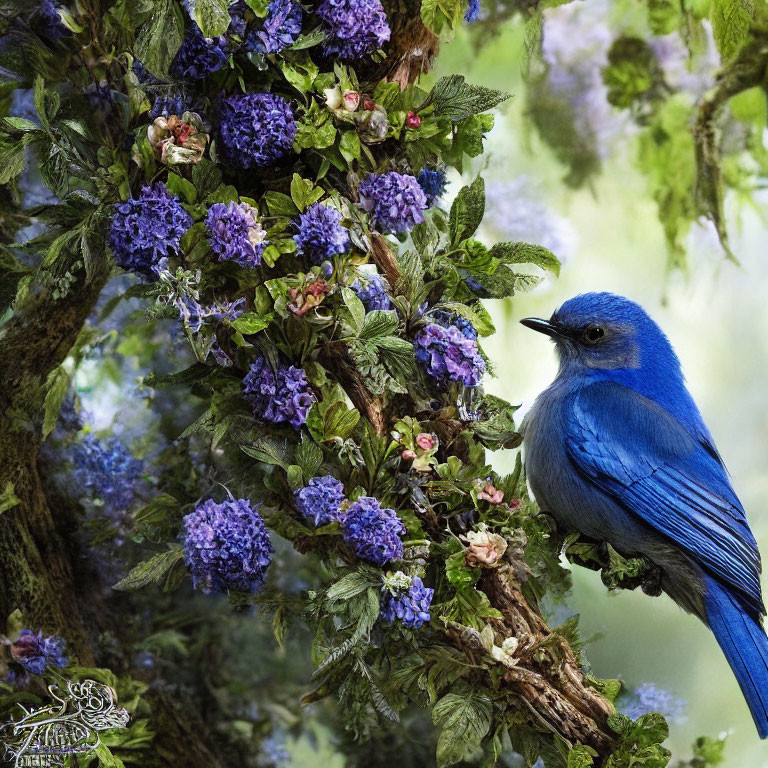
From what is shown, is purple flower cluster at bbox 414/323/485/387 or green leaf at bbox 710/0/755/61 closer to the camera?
purple flower cluster at bbox 414/323/485/387

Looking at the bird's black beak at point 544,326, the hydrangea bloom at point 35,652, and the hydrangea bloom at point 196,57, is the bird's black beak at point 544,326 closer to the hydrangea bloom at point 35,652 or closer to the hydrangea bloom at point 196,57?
the hydrangea bloom at point 196,57

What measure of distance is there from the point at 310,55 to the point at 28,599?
0.74 meters

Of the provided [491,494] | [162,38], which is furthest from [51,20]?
[491,494]

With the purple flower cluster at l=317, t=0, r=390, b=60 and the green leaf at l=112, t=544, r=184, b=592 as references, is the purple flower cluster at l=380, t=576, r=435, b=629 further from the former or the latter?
the purple flower cluster at l=317, t=0, r=390, b=60

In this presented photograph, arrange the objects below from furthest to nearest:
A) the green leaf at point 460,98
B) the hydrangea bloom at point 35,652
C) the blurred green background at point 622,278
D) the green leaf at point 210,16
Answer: the blurred green background at point 622,278 → the hydrangea bloom at point 35,652 → the green leaf at point 460,98 → the green leaf at point 210,16

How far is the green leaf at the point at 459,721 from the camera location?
0.93 m

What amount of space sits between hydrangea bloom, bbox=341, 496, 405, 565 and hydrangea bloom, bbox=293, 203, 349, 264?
26 cm

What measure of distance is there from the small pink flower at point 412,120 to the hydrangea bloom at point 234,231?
8.0 inches

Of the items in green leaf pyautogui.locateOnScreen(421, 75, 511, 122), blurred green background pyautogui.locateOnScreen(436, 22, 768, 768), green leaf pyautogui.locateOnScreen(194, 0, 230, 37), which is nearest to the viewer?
green leaf pyautogui.locateOnScreen(194, 0, 230, 37)

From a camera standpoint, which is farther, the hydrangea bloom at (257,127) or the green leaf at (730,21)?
the green leaf at (730,21)

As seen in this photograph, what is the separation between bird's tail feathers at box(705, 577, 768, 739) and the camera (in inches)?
38.0

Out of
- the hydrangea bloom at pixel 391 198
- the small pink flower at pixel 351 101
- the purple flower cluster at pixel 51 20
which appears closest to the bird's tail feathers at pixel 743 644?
the hydrangea bloom at pixel 391 198

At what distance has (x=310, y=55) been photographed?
98 centimetres

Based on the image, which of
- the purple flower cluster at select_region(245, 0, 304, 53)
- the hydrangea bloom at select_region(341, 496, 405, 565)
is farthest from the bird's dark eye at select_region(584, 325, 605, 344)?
the purple flower cluster at select_region(245, 0, 304, 53)
